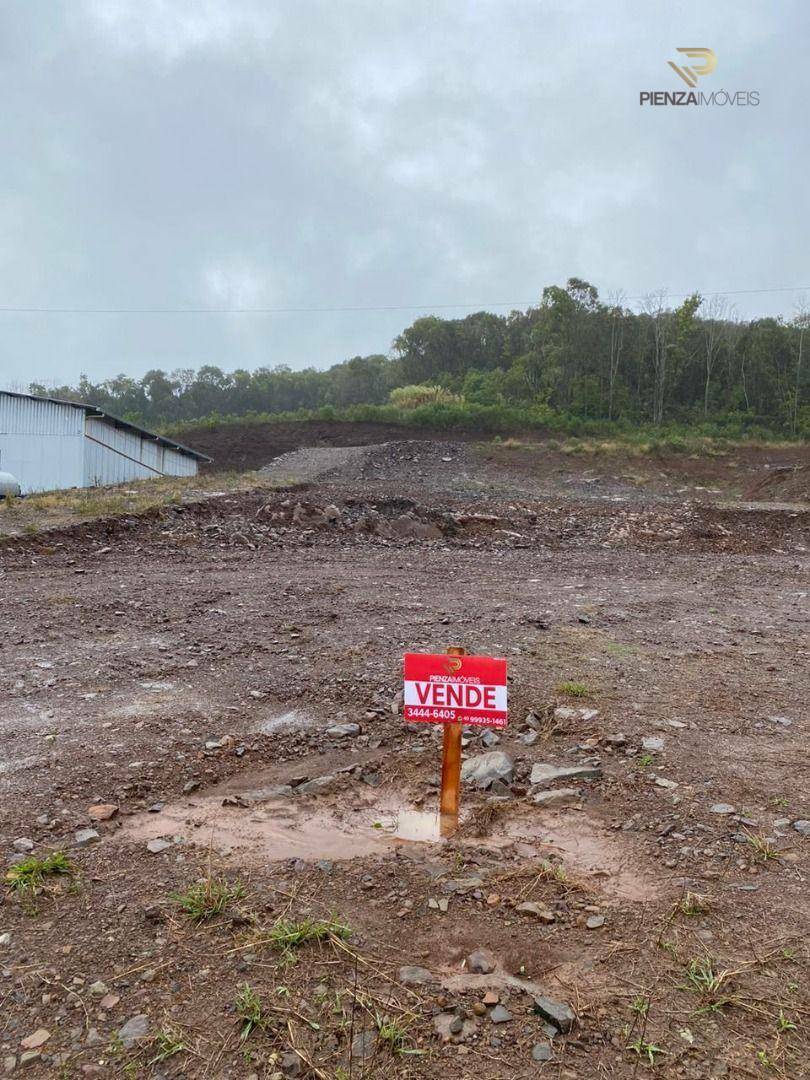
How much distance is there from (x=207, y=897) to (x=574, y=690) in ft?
8.63

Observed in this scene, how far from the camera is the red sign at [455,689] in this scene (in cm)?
313

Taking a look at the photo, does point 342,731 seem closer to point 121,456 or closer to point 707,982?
point 707,982

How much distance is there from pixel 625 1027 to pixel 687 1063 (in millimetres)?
175

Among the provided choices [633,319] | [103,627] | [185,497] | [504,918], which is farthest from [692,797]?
[633,319]

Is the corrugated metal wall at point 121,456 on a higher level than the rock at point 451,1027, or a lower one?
higher

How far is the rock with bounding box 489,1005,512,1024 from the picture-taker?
2102mm

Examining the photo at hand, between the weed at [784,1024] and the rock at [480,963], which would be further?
the rock at [480,963]

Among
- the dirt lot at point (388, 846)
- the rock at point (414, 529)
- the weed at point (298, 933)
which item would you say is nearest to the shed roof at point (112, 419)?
the rock at point (414, 529)

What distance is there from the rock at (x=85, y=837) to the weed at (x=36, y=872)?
12 cm

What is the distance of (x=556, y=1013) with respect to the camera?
2100 millimetres

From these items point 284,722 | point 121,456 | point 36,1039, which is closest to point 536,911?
point 36,1039

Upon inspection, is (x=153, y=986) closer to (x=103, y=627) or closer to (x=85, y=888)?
(x=85, y=888)

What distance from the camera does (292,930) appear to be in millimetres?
2445

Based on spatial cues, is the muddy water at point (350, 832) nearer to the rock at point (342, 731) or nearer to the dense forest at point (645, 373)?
the rock at point (342, 731)
